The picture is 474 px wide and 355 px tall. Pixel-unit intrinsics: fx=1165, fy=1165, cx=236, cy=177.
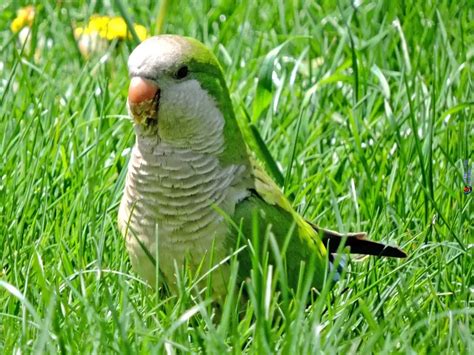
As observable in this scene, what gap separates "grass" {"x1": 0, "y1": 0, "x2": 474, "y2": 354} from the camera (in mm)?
2340

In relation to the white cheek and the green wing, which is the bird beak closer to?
the white cheek

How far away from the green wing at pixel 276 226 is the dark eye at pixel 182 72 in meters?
0.32

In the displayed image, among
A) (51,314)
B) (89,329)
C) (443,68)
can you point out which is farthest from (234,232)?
(443,68)

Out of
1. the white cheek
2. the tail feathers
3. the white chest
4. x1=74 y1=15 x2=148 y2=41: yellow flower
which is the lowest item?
the tail feathers

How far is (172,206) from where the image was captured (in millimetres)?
2717

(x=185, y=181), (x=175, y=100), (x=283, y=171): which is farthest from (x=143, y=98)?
(x=283, y=171)

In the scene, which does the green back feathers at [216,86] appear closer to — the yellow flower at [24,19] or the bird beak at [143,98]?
the bird beak at [143,98]

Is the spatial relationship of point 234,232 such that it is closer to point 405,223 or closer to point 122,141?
point 405,223

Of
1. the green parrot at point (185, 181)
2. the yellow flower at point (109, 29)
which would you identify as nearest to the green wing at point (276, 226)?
the green parrot at point (185, 181)

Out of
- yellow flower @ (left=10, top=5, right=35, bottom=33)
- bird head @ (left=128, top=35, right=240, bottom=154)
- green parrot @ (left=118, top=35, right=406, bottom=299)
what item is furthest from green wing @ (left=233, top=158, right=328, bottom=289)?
yellow flower @ (left=10, top=5, right=35, bottom=33)

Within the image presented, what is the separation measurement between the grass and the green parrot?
0.11 meters

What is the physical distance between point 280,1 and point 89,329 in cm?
214

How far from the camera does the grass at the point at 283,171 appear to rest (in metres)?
2.34

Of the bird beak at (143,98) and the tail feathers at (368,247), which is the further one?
the tail feathers at (368,247)
